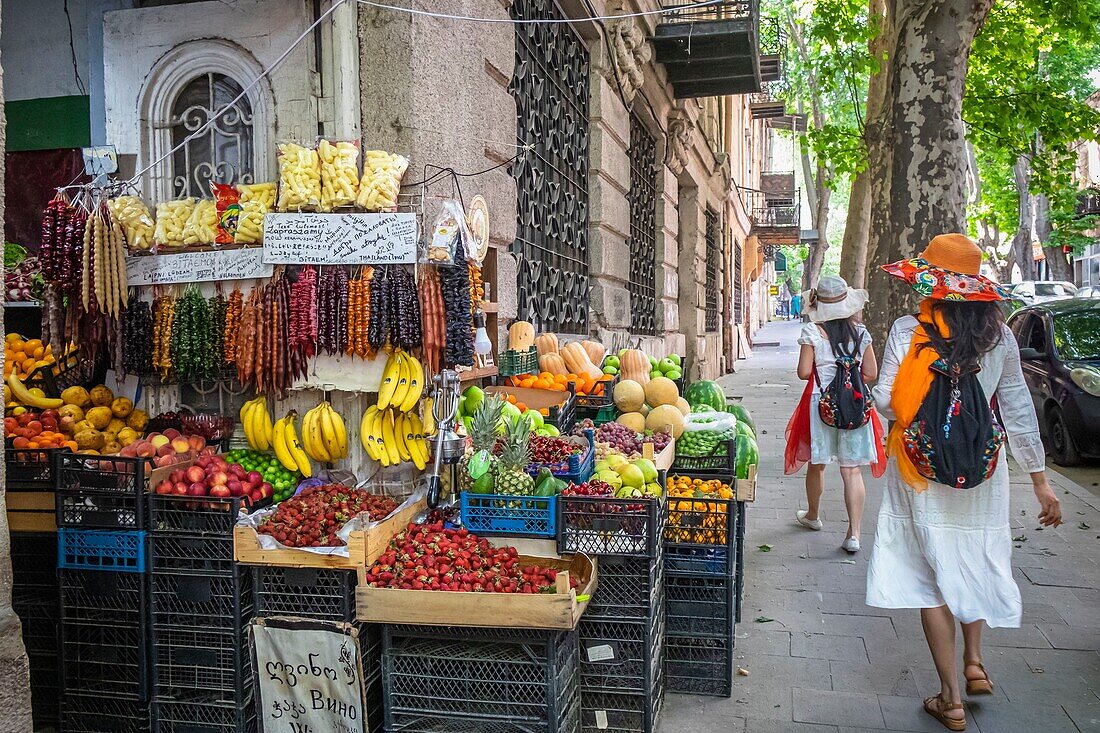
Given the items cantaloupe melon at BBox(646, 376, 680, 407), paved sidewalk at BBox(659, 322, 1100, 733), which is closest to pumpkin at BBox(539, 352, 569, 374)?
cantaloupe melon at BBox(646, 376, 680, 407)

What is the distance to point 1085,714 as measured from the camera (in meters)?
3.96

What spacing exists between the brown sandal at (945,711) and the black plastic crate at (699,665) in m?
0.92

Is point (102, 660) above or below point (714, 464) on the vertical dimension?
below

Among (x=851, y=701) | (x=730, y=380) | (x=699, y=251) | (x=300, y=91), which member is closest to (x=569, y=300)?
(x=300, y=91)

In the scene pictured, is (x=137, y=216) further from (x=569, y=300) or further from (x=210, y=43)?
(x=569, y=300)

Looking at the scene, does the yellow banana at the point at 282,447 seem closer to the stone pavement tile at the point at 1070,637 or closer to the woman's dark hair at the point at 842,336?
the woman's dark hair at the point at 842,336

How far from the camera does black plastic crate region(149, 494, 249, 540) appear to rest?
363 centimetres

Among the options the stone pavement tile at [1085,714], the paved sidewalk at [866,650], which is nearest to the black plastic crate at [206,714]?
the paved sidewalk at [866,650]

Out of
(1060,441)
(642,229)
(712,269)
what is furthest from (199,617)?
(712,269)

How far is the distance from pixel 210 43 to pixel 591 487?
10.5ft

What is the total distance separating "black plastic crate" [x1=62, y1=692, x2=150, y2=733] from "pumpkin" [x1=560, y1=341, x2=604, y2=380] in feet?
13.0

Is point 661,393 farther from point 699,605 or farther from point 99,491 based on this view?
point 99,491

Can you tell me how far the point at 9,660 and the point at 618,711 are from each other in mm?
2417

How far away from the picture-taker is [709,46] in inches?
456
